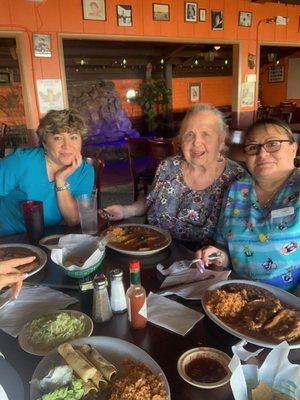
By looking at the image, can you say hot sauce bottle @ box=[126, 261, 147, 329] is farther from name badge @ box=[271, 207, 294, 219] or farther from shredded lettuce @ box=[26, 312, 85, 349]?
name badge @ box=[271, 207, 294, 219]

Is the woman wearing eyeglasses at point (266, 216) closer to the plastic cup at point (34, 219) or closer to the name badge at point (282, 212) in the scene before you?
the name badge at point (282, 212)

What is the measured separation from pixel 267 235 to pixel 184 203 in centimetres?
58

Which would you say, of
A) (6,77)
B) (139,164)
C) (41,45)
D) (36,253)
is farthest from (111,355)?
(6,77)

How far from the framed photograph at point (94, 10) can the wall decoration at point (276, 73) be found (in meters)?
8.42

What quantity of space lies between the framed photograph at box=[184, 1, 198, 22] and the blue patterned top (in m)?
4.54

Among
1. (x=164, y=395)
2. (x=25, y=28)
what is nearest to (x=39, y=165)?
(x=164, y=395)

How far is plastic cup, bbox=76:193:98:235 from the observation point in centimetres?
166

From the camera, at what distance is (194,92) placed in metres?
9.73

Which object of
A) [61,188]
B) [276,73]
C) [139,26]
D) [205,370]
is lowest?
[205,370]

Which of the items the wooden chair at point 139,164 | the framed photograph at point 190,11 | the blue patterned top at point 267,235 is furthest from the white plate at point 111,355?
the framed photograph at point 190,11

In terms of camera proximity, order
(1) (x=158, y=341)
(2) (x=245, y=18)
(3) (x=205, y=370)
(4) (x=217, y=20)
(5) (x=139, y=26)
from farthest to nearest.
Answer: (2) (x=245, y=18)
(4) (x=217, y=20)
(5) (x=139, y=26)
(1) (x=158, y=341)
(3) (x=205, y=370)

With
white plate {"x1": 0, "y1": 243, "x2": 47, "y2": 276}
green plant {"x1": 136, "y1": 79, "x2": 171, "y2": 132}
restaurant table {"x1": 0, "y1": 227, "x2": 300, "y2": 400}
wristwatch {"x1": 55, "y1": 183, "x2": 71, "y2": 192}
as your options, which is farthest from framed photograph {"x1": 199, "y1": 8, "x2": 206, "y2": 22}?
restaurant table {"x1": 0, "y1": 227, "x2": 300, "y2": 400}

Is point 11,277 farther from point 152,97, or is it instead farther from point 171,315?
point 152,97

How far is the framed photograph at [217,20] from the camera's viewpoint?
217 inches
